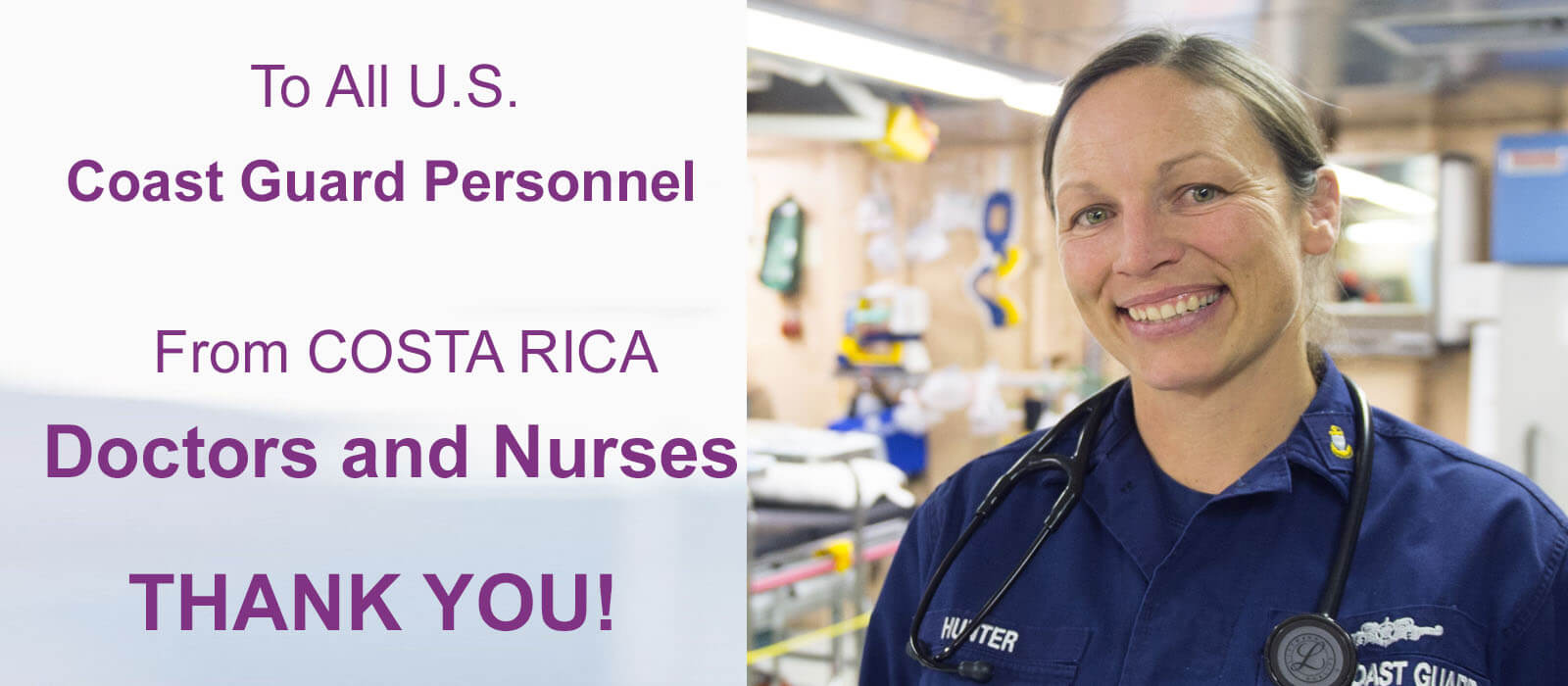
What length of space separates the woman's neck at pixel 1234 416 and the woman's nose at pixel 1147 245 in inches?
5.5

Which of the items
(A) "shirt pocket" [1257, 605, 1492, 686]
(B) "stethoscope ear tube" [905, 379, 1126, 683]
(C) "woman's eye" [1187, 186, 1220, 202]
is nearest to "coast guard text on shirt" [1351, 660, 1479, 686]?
(A) "shirt pocket" [1257, 605, 1492, 686]

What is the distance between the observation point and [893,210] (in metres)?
7.42

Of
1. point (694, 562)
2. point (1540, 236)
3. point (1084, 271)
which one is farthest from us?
point (1540, 236)

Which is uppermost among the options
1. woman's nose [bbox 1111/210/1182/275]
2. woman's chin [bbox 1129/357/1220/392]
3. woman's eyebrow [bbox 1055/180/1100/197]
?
woman's eyebrow [bbox 1055/180/1100/197]

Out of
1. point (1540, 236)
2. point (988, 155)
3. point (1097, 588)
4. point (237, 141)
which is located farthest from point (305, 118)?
point (988, 155)

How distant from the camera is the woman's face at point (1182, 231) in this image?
1.26 meters

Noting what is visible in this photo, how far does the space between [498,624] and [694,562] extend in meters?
0.16

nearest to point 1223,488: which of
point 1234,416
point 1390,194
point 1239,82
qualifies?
point 1234,416

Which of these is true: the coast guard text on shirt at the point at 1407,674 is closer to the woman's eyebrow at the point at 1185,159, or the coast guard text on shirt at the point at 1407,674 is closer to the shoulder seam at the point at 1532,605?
the shoulder seam at the point at 1532,605

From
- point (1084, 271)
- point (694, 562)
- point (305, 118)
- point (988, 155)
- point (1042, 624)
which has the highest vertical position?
point (988, 155)

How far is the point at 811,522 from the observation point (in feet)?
13.4

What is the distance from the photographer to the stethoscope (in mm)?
1173

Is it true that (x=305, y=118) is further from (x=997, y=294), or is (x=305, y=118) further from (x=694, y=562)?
(x=997, y=294)

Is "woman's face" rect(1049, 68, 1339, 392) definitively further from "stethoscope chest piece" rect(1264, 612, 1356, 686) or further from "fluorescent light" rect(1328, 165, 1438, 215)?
"fluorescent light" rect(1328, 165, 1438, 215)
